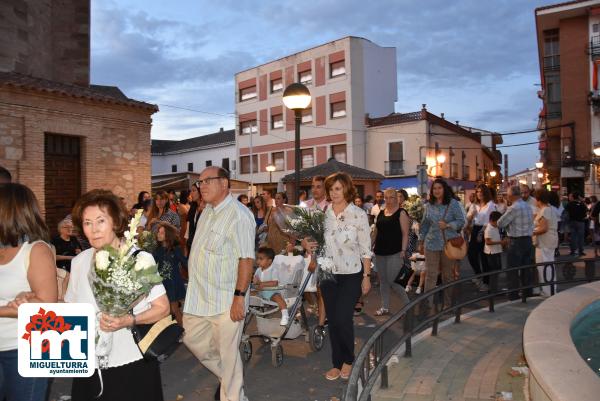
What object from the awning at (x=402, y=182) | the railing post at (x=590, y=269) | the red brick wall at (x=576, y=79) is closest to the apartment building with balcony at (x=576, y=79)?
the red brick wall at (x=576, y=79)

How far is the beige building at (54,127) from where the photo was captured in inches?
514

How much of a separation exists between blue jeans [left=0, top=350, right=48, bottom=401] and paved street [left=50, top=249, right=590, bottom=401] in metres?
2.06

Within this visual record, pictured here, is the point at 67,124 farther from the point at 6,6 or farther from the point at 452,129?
the point at 452,129

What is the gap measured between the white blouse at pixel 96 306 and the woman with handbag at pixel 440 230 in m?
5.44

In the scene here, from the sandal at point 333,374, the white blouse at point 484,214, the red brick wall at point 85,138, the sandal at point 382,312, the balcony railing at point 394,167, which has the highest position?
the balcony railing at point 394,167

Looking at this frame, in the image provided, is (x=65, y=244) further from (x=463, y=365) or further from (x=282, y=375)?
(x=463, y=365)

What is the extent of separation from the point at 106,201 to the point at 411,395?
3.10 meters

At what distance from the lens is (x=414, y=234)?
10.2m

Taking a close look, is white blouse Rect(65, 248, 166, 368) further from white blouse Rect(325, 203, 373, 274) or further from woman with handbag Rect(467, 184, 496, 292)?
woman with handbag Rect(467, 184, 496, 292)

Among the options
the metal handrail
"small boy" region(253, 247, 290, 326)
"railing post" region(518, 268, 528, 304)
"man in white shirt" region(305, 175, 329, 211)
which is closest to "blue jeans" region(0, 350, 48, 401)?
the metal handrail

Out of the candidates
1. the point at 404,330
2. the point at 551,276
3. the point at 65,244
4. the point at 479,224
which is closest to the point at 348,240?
the point at 404,330

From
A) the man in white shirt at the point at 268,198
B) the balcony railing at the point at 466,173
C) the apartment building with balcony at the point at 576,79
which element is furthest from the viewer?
the balcony railing at the point at 466,173

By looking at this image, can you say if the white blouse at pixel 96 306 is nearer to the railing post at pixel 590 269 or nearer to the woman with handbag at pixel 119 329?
the woman with handbag at pixel 119 329

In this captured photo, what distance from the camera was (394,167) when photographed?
120 ft
